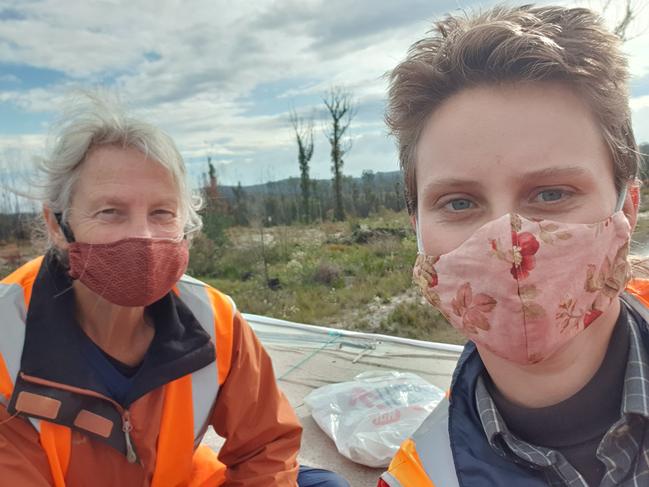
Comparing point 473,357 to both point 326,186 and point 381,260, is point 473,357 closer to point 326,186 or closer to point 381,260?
point 381,260

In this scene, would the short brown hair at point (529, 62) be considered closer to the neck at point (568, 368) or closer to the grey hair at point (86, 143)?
the neck at point (568, 368)

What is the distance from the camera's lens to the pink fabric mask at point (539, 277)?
3.73 ft

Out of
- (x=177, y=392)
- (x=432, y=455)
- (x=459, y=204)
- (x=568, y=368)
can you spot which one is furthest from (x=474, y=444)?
(x=177, y=392)

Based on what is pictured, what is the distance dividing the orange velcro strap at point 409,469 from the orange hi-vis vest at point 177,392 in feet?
2.85

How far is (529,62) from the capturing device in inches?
45.5

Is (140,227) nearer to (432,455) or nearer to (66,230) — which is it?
(66,230)

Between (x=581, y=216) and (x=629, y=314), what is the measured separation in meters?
0.32

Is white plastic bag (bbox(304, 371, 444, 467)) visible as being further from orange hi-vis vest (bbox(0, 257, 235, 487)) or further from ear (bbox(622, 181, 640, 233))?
ear (bbox(622, 181, 640, 233))

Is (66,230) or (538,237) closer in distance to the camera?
(538,237)

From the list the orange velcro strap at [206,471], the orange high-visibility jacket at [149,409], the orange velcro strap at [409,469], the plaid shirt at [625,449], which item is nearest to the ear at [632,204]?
the plaid shirt at [625,449]

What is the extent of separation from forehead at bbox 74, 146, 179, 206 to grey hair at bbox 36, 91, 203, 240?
2cm

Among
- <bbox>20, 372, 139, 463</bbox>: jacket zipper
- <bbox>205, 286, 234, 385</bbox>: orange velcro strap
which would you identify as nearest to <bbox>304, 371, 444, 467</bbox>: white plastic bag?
<bbox>205, 286, 234, 385</bbox>: orange velcro strap

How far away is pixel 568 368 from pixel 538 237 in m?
0.34

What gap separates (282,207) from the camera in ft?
62.1
